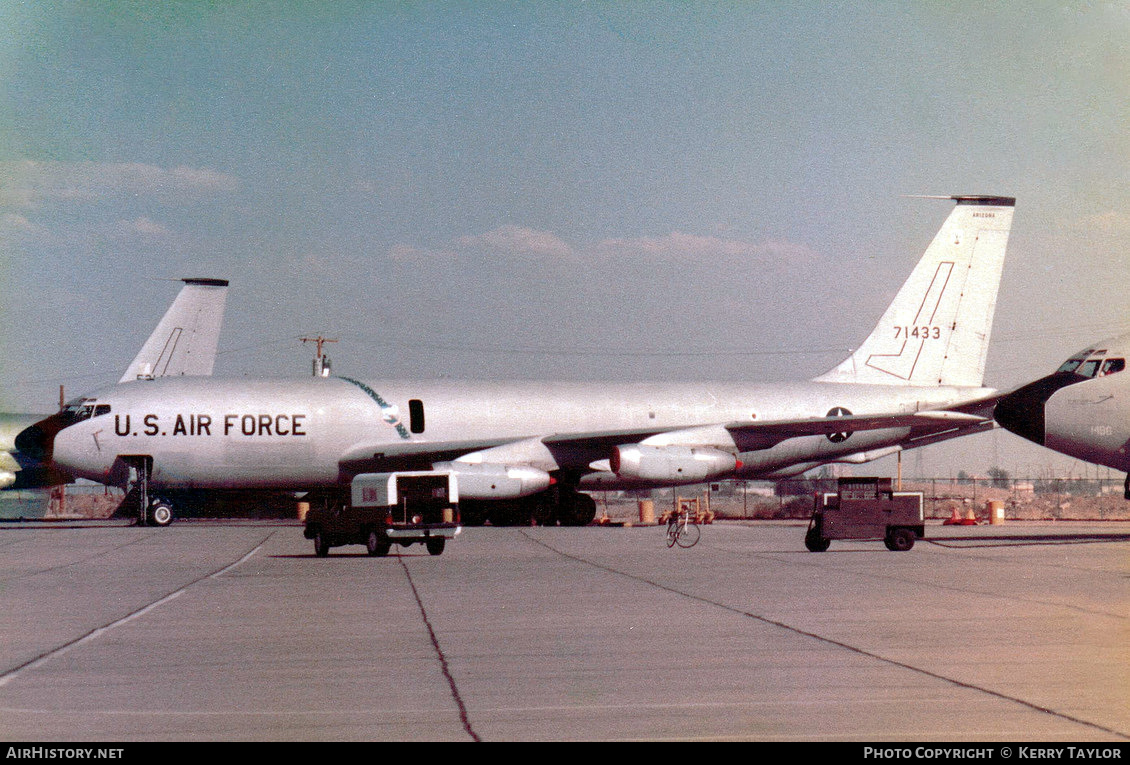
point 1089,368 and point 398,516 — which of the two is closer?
point 398,516

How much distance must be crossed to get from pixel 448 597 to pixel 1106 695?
10138 mm

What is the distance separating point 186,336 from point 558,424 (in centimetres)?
2838

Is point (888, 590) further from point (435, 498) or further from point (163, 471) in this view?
point (163, 471)

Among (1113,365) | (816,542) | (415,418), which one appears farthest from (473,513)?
(1113,365)

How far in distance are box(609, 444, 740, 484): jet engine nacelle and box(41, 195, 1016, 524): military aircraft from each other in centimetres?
5

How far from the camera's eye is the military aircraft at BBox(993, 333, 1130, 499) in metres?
27.5

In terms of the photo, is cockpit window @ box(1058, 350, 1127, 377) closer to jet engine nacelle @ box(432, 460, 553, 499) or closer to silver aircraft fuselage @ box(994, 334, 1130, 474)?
silver aircraft fuselage @ box(994, 334, 1130, 474)

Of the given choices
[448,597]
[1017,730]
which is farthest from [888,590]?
[1017,730]

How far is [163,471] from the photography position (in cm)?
4066

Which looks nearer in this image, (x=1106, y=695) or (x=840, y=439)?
(x=1106, y=695)

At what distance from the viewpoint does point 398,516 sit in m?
26.6

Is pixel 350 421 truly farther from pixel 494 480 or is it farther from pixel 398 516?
pixel 398 516

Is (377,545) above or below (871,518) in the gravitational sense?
below

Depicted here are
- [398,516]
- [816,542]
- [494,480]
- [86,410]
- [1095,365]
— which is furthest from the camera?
[86,410]
